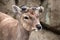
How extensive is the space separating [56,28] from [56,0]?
0.95 meters

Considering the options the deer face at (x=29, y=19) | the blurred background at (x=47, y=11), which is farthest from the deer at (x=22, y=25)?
the blurred background at (x=47, y=11)

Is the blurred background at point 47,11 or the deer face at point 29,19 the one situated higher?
the deer face at point 29,19

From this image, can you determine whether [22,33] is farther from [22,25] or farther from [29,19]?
[29,19]

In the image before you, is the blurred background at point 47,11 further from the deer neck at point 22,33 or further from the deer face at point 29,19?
the deer face at point 29,19

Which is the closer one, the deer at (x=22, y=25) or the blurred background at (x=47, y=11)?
the deer at (x=22, y=25)

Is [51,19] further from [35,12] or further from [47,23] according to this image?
[35,12]

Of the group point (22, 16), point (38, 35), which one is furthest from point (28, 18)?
point (38, 35)

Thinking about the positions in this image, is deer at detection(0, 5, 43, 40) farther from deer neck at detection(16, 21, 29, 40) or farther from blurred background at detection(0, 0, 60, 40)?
blurred background at detection(0, 0, 60, 40)

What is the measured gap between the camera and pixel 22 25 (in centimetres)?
530

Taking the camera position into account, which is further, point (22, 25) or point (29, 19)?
point (22, 25)

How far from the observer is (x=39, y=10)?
561 cm

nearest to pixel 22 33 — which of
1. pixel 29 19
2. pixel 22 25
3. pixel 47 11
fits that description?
pixel 22 25

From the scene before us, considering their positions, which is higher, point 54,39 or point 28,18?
point 28,18

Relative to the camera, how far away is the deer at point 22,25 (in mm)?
5152
